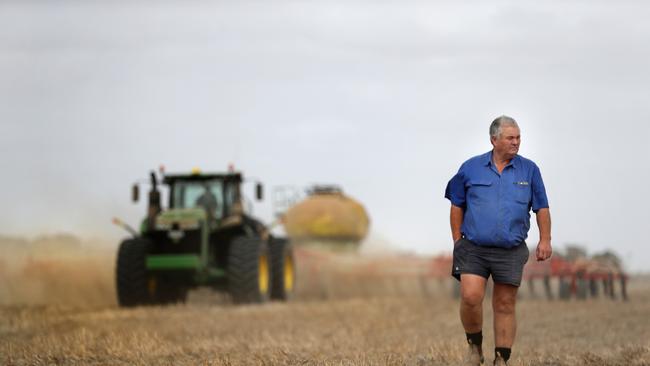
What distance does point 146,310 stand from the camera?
17.3 meters

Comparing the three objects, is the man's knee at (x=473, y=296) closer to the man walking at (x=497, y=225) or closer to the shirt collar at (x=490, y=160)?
the man walking at (x=497, y=225)

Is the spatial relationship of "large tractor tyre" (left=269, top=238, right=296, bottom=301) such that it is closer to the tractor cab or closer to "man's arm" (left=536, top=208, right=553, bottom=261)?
the tractor cab

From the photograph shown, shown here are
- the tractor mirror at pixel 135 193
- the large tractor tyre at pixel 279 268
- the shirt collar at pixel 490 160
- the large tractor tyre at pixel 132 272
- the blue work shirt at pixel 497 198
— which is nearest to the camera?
the blue work shirt at pixel 497 198

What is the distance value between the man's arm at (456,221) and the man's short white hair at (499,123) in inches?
22.7

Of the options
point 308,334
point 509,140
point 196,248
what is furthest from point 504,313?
point 196,248

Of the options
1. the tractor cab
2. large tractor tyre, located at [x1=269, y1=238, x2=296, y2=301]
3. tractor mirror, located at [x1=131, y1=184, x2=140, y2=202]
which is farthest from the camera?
large tractor tyre, located at [x1=269, y1=238, x2=296, y2=301]

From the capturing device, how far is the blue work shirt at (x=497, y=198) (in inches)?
299

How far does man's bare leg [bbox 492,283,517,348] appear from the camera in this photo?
25.4 feet

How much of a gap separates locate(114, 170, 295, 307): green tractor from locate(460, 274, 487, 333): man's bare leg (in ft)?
38.5

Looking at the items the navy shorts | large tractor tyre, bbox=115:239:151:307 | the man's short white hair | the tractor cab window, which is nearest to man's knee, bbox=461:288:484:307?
the navy shorts

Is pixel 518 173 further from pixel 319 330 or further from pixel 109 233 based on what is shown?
pixel 109 233

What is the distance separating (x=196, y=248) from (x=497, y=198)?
12790mm

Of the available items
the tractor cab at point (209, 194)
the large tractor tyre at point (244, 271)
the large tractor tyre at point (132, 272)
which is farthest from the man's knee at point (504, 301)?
the tractor cab at point (209, 194)

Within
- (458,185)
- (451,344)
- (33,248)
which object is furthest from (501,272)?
(33,248)
